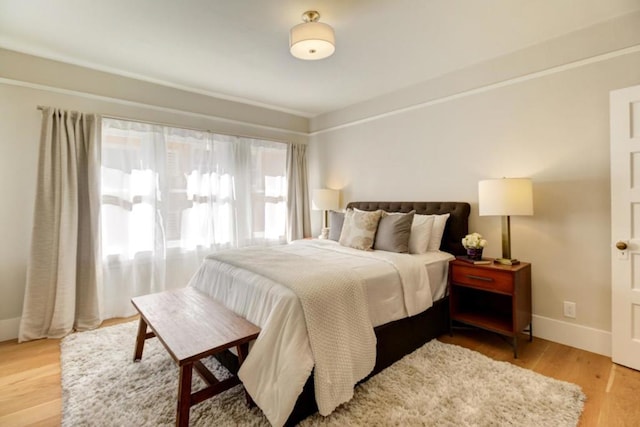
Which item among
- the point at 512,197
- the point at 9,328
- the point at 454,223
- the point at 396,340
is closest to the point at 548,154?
the point at 512,197

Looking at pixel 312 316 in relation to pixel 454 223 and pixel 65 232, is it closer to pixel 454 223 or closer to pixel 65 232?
pixel 454 223

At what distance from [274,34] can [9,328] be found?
11.6ft

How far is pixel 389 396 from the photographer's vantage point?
1.89m

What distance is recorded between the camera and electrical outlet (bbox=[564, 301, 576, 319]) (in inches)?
100

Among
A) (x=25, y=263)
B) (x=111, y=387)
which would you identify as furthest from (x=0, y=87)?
(x=111, y=387)

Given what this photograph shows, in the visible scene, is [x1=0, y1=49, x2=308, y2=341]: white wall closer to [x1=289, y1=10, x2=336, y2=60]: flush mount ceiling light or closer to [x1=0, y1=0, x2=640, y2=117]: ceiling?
[x1=0, y1=0, x2=640, y2=117]: ceiling

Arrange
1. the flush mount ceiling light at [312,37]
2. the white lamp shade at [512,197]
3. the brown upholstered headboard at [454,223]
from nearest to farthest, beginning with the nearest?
the flush mount ceiling light at [312,37] < the white lamp shade at [512,197] < the brown upholstered headboard at [454,223]

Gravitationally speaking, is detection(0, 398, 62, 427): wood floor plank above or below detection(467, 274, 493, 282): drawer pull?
below

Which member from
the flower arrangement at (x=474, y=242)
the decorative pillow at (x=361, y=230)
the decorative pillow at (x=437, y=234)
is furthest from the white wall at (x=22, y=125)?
the flower arrangement at (x=474, y=242)

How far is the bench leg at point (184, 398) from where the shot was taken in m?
1.53

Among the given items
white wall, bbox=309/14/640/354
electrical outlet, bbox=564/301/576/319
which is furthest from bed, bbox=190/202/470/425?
electrical outlet, bbox=564/301/576/319

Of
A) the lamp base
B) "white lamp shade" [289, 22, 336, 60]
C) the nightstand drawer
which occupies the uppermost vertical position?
"white lamp shade" [289, 22, 336, 60]

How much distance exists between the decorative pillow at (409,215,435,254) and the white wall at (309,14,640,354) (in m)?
0.49

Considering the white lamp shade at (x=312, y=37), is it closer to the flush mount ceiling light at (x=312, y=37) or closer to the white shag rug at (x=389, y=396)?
the flush mount ceiling light at (x=312, y=37)
